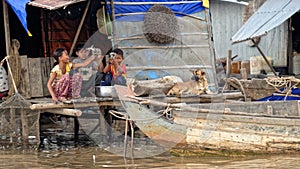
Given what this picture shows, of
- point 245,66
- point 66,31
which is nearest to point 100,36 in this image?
point 66,31

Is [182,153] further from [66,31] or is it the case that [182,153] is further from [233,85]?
[66,31]

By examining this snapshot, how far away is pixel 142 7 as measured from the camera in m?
11.4

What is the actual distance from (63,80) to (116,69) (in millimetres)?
889

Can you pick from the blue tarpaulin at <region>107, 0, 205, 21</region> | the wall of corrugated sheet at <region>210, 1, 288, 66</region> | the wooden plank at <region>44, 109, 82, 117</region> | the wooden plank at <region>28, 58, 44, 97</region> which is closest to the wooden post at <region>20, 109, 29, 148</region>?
the wooden plank at <region>44, 109, 82, 117</region>

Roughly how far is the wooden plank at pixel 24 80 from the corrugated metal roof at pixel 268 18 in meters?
5.33

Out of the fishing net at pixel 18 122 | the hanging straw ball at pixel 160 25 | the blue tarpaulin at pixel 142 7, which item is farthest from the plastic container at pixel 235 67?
the fishing net at pixel 18 122

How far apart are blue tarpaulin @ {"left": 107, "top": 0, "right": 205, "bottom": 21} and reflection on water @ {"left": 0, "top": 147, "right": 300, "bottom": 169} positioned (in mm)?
3401

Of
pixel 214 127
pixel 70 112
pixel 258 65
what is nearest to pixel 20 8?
pixel 70 112

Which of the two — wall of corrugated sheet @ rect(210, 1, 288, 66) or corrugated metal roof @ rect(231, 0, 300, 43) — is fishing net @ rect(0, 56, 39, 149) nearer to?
corrugated metal roof @ rect(231, 0, 300, 43)

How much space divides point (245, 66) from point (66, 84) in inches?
377

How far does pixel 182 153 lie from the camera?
8070mm

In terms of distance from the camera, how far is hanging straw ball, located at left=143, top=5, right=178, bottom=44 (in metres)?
11.3

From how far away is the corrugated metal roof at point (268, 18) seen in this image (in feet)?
40.7

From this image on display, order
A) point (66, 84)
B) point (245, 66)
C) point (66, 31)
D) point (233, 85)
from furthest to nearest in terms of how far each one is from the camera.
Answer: point (245, 66) → point (66, 31) → point (233, 85) → point (66, 84)
